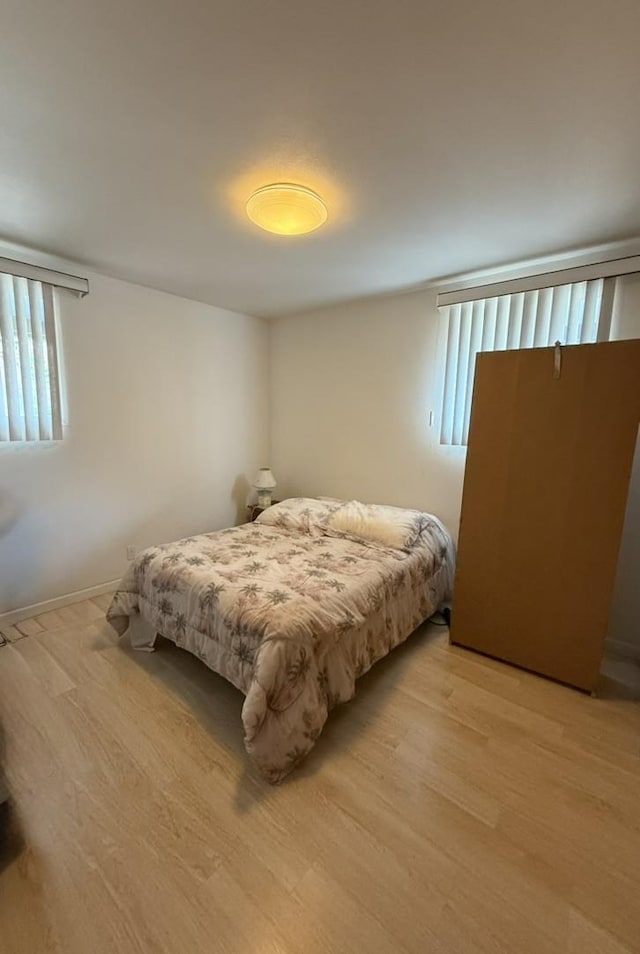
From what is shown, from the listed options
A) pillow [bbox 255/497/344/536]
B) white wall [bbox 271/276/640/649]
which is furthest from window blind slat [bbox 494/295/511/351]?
pillow [bbox 255/497/344/536]

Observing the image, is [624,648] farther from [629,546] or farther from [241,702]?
[241,702]

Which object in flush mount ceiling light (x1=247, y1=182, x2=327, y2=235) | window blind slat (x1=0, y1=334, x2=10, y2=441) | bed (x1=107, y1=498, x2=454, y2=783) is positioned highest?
flush mount ceiling light (x1=247, y1=182, x2=327, y2=235)

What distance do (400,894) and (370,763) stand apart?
44 centimetres

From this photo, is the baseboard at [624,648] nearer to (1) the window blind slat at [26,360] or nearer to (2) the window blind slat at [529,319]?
(2) the window blind slat at [529,319]

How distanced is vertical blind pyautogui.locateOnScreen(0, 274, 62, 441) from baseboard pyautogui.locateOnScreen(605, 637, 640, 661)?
12.7 feet

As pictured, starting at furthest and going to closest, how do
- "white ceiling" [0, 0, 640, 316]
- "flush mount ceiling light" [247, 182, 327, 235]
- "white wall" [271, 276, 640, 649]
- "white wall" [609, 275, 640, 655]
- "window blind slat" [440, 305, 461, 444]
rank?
"white wall" [271, 276, 640, 649] < "window blind slat" [440, 305, 461, 444] < "white wall" [609, 275, 640, 655] < "flush mount ceiling light" [247, 182, 327, 235] < "white ceiling" [0, 0, 640, 316]

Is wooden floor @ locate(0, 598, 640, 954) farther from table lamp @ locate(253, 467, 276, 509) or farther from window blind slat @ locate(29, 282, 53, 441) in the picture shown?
table lamp @ locate(253, 467, 276, 509)

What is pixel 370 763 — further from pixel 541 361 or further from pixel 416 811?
pixel 541 361

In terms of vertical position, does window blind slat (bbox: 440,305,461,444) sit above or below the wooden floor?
above

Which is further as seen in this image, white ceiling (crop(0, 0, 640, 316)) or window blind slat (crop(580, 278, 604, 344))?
window blind slat (crop(580, 278, 604, 344))

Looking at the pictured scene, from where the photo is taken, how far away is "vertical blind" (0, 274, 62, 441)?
2.37m

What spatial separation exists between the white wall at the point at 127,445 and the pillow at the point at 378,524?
1.45 m

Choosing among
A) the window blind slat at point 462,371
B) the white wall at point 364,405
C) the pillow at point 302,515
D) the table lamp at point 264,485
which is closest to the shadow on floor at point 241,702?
the pillow at point 302,515

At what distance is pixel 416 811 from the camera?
54.4 inches
